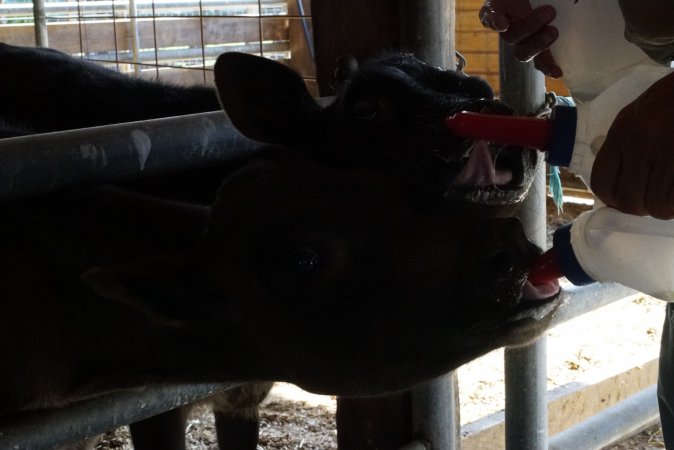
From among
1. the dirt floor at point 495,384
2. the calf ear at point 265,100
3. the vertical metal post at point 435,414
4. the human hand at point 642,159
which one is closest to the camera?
the human hand at point 642,159

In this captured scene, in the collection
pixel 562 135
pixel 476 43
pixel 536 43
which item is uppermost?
pixel 536 43

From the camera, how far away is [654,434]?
4.19m

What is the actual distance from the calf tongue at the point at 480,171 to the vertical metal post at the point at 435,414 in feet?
2.42

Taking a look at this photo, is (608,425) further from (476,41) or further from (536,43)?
(476,41)

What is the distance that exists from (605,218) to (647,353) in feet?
10.5

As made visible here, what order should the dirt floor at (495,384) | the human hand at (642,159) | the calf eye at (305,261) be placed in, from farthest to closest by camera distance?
1. the dirt floor at (495,384)
2. the calf eye at (305,261)
3. the human hand at (642,159)

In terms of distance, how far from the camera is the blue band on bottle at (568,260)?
56.7 inches

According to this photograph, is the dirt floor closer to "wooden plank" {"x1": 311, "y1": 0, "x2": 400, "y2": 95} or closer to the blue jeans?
"wooden plank" {"x1": 311, "y1": 0, "x2": 400, "y2": 95}

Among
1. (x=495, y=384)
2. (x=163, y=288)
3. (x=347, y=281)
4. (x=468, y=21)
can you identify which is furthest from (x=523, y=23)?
(x=468, y=21)

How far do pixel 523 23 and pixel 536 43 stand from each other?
5cm

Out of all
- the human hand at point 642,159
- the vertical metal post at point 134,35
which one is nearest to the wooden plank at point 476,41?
the vertical metal post at point 134,35

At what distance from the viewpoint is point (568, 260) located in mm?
1451

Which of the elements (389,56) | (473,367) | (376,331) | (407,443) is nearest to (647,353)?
(473,367)

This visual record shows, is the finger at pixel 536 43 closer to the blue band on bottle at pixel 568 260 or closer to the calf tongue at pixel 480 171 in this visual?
the calf tongue at pixel 480 171
